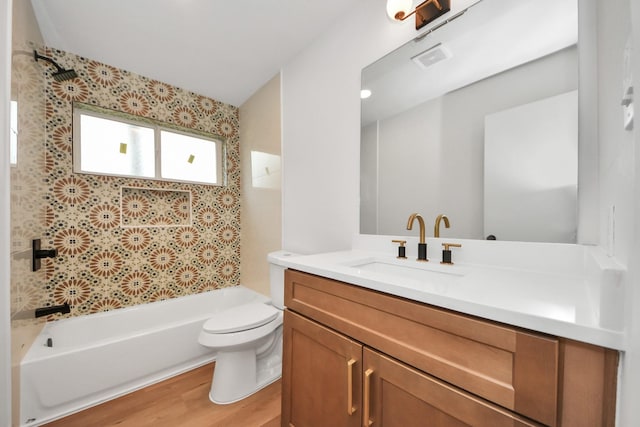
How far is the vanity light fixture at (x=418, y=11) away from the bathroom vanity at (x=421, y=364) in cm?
115

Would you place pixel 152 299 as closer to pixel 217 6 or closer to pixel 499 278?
pixel 217 6

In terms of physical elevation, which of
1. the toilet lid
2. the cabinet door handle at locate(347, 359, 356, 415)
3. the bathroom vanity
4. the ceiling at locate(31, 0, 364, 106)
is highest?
the ceiling at locate(31, 0, 364, 106)

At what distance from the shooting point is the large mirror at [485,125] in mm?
803

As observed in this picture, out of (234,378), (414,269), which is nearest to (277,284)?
(234,378)

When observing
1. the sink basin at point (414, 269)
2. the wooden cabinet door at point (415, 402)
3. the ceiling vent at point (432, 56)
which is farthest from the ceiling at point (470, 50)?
the wooden cabinet door at point (415, 402)

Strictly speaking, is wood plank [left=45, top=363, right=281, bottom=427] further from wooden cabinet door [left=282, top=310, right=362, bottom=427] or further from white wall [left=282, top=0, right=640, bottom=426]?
white wall [left=282, top=0, right=640, bottom=426]

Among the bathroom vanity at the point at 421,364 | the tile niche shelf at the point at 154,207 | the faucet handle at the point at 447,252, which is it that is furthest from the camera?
the tile niche shelf at the point at 154,207

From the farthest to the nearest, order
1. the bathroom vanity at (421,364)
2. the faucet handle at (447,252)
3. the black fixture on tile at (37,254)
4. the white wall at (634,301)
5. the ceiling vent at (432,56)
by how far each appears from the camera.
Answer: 1. the black fixture on tile at (37,254)
2. the ceiling vent at (432,56)
3. the faucet handle at (447,252)
4. the bathroom vanity at (421,364)
5. the white wall at (634,301)

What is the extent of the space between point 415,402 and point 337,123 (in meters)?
1.45

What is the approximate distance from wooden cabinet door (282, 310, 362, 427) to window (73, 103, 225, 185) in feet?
6.65

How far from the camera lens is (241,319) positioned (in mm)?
1546

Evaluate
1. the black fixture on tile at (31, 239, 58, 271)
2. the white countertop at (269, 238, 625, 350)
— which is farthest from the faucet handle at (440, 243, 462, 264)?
the black fixture on tile at (31, 239, 58, 271)

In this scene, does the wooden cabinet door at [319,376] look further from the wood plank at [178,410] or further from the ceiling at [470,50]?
the ceiling at [470,50]

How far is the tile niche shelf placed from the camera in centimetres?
209
